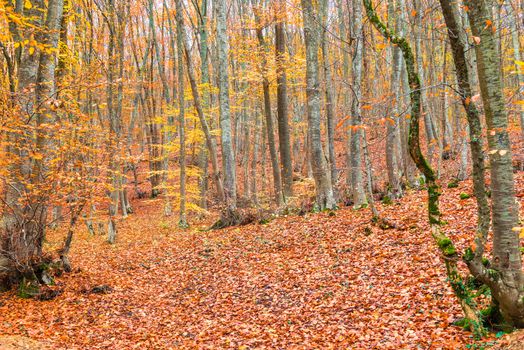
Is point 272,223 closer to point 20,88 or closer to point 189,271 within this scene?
point 189,271

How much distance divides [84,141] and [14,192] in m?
2.55

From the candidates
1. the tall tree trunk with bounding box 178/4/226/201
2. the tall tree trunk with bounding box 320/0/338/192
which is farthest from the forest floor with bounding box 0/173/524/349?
the tall tree trunk with bounding box 320/0/338/192

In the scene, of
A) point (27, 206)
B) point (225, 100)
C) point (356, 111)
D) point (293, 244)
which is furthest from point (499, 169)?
point (225, 100)

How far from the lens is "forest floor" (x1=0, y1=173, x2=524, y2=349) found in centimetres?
523

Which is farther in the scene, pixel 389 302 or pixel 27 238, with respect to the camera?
pixel 27 238

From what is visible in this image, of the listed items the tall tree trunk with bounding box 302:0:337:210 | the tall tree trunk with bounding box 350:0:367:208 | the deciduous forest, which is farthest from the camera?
the tall tree trunk with bounding box 302:0:337:210

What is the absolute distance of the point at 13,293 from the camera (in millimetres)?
7418

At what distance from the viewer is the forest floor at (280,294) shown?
5.23 m

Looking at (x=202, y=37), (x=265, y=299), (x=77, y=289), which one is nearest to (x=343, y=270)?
(x=265, y=299)

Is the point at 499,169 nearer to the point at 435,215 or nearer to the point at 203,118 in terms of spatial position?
the point at 435,215

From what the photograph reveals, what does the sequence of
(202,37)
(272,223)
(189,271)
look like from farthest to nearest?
(202,37) < (272,223) < (189,271)

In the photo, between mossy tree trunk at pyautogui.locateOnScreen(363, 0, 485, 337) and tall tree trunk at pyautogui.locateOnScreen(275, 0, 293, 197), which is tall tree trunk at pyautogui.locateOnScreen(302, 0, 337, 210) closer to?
tall tree trunk at pyautogui.locateOnScreen(275, 0, 293, 197)

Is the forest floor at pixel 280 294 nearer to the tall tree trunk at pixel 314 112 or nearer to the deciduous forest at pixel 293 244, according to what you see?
the deciduous forest at pixel 293 244

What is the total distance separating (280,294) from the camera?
23.1 ft
